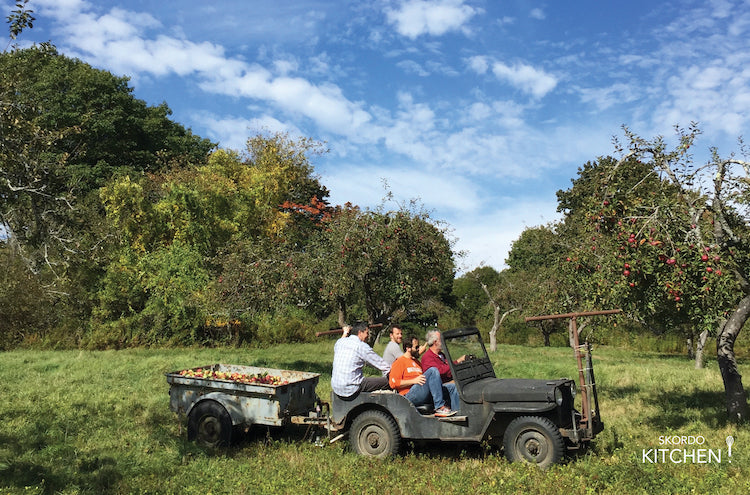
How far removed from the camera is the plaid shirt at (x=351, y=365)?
8500 mm

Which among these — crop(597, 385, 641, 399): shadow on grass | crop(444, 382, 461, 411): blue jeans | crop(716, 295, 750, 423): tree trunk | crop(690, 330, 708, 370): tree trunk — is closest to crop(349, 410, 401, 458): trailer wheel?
crop(444, 382, 461, 411): blue jeans

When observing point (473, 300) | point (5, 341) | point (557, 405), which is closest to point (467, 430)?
point (557, 405)

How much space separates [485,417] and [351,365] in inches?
83.1

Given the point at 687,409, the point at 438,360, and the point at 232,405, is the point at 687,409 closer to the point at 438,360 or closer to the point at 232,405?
the point at 438,360

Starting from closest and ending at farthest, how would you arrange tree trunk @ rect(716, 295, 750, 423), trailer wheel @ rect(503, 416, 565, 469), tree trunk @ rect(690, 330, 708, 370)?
trailer wheel @ rect(503, 416, 565, 469), tree trunk @ rect(716, 295, 750, 423), tree trunk @ rect(690, 330, 708, 370)

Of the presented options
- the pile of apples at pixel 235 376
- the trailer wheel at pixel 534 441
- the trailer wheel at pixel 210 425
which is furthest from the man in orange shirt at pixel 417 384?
the trailer wheel at pixel 210 425

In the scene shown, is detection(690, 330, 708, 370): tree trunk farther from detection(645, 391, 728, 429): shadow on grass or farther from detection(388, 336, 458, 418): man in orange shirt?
detection(388, 336, 458, 418): man in orange shirt

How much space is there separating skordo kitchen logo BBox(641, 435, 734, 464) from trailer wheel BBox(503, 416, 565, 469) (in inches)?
57.7

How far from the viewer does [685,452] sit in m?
8.18

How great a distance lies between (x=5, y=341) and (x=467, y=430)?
25.2m

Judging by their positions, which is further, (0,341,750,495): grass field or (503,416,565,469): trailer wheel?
(503,416,565,469): trailer wheel

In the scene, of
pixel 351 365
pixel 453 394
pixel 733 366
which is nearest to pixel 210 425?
pixel 351 365

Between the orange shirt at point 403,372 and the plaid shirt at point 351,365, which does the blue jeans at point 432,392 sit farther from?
the plaid shirt at point 351,365

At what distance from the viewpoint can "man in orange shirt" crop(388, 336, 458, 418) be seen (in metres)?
8.05
